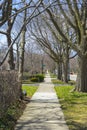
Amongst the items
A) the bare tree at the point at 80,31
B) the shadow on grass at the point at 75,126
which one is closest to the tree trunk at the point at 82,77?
the bare tree at the point at 80,31

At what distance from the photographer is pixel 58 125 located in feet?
34.5

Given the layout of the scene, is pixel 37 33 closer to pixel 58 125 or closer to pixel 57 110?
pixel 57 110

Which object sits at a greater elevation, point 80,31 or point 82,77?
point 80,31

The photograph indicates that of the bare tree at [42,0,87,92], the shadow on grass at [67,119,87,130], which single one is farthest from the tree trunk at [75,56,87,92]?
the shadow on grass at [67,119,87,130]

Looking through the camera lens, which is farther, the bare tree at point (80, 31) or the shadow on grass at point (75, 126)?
the bare tree at point (80, 31)

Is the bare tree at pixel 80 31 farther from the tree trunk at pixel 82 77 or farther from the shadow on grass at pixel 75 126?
the shadow on grass at pixel 75 126

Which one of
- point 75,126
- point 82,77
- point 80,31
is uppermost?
point 80,31

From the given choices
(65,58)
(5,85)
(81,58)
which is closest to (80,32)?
(81,58)

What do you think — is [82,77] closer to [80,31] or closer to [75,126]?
[80,31]

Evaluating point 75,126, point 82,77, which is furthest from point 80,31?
point 75,126

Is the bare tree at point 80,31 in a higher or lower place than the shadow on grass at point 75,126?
higher

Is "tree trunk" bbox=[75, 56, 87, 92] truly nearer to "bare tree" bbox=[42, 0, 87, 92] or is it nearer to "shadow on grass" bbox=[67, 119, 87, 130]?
"bare tree" bbox=[42, 0, 87, 92]

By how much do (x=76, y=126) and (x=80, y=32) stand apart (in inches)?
583

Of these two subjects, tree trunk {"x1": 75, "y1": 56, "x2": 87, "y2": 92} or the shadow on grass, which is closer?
the shadow on grass
